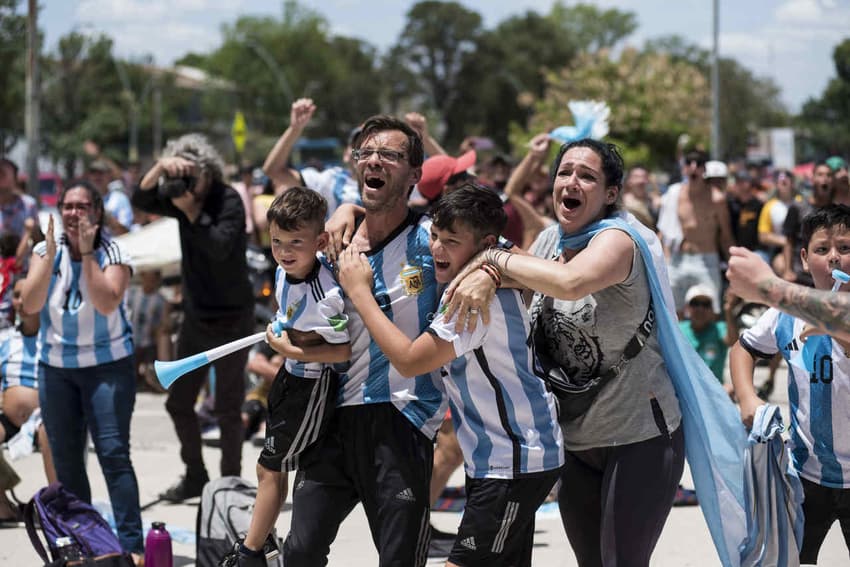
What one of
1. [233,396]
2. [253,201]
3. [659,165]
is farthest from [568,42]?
[233,396]

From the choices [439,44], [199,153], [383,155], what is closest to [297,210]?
[383,155]

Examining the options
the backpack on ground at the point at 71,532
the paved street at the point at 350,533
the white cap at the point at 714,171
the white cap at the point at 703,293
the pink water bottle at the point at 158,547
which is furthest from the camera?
the white cap at the point at 714,171

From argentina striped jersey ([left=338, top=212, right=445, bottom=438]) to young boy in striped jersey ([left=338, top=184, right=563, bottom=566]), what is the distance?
233mm

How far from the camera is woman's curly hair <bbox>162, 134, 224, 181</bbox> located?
6.18m

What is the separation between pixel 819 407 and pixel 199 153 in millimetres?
3735

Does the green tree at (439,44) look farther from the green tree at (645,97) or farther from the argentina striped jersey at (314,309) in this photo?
the argentina striped jersey at (314,309)

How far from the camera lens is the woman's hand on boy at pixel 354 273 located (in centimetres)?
347

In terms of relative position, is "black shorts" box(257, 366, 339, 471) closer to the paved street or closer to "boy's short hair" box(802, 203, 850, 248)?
"boy's short hair" box(802, 203, 850, 248)

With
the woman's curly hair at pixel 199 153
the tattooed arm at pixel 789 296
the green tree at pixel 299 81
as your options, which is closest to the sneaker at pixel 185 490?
the woman's curly hair at pixel 199 153

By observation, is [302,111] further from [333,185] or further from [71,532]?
[71,532]

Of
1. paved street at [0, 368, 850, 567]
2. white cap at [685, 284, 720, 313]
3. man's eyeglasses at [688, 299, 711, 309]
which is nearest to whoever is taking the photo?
paved street at [0, 368, 850, 567]

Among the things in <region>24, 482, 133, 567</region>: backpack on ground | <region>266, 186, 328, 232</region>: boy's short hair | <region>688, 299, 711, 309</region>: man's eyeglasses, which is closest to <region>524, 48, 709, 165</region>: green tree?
<region>688, 299, 711, 309</region>: man's eyeglasses

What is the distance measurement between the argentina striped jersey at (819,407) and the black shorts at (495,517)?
3.41 ft

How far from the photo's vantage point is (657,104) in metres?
39.6
